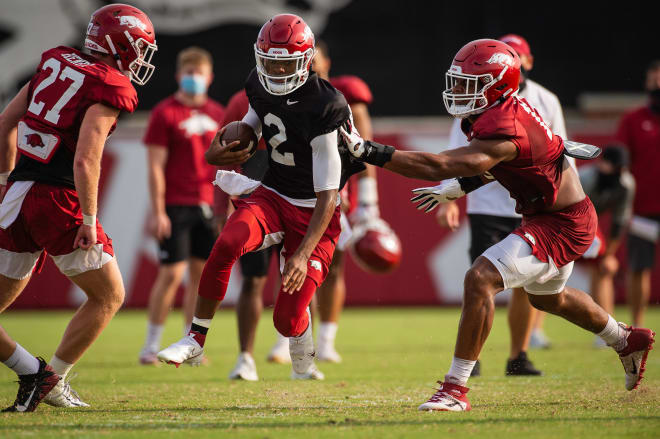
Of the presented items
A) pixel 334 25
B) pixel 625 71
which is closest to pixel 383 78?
pixel 334 25

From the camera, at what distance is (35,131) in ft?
14.3

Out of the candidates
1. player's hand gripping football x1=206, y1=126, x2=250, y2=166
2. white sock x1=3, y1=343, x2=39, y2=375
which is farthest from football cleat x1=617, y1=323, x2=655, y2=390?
white sock x1=3, y1=343, x2=39, y2=375

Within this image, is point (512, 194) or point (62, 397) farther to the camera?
point (512, 194)

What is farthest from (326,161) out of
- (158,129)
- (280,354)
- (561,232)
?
(158,129)

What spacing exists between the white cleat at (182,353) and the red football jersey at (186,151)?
9.52 feet

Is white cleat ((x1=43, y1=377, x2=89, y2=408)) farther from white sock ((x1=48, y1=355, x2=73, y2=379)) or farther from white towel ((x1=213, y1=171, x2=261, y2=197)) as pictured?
white towel ((x1=213, y1=171, x2=261, y2=197))

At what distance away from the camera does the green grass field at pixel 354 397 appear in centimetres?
384

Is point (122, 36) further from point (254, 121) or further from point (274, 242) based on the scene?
point (274, 242)

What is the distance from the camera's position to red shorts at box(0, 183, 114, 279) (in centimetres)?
429

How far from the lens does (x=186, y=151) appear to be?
7.29 meters

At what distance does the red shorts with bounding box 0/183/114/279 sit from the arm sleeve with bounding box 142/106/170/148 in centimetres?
283

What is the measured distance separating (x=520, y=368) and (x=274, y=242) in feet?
6.56

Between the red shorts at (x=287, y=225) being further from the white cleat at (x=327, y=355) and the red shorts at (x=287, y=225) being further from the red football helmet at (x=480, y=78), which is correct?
the white cleat at (x=327, y=355)

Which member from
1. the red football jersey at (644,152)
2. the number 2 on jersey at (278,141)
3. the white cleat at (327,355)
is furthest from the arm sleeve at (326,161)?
the red football jersey at (644,152)
